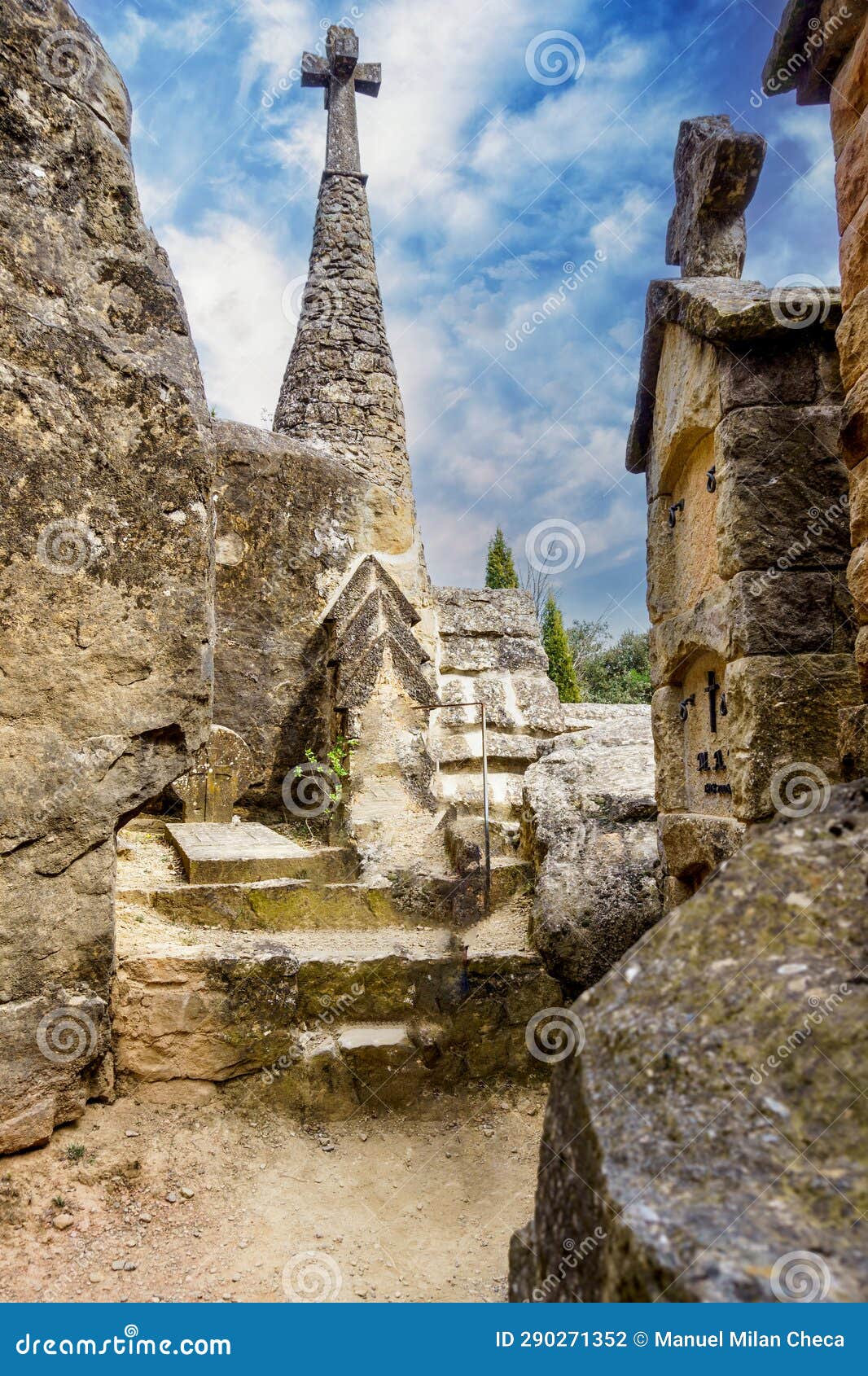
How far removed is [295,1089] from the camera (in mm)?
3096

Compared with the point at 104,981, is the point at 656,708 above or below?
above

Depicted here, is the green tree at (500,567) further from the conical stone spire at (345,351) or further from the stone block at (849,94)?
the stone block at (849,94)

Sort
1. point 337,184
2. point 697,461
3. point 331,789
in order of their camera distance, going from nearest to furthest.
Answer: point 697,461, point 331,789, point 337,184

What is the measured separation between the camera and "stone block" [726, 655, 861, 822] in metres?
2.65

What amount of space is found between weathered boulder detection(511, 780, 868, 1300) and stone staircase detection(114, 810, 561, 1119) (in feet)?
5.72

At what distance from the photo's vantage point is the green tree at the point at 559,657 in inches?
671

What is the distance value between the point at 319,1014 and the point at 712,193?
12.0 feet

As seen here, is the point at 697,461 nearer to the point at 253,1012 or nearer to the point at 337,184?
the point at 253,1012

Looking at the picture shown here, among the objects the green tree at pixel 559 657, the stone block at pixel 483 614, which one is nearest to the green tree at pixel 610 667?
the green tree at pixel 559 657

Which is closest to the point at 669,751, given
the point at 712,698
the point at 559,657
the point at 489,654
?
the point at 712,698

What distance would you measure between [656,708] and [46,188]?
3078mm

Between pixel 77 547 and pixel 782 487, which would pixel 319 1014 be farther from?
pixel 782 487

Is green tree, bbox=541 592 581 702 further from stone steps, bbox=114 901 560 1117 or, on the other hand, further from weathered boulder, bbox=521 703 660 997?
stone steps, bbox=114 901 560 1117

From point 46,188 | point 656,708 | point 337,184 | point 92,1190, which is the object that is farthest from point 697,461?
point 337,184
